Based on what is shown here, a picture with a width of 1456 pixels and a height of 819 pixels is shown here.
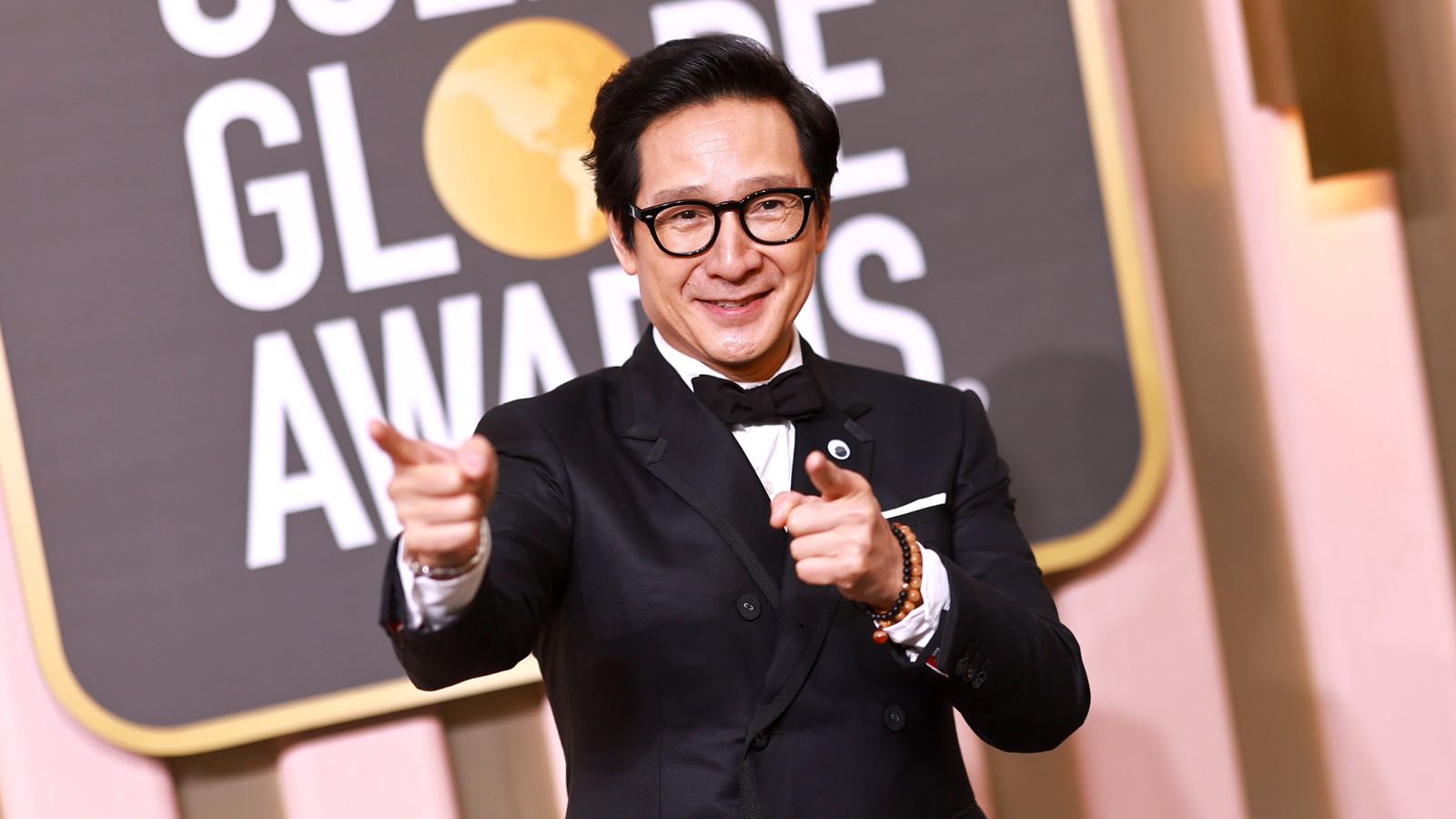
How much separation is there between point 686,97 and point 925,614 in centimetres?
55

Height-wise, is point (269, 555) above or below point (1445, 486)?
above

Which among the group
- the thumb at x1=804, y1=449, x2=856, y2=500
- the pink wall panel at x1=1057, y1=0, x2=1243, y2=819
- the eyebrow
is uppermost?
the eyebrow

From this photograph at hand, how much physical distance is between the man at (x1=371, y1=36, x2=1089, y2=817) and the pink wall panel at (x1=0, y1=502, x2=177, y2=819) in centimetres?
91

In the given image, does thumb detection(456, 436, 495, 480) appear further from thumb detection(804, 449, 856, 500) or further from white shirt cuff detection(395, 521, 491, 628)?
thumb detection(804, 449, 856, 500)

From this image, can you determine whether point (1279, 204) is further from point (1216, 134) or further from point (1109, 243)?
point (1109, 243)

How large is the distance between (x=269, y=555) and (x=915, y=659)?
1.12 m

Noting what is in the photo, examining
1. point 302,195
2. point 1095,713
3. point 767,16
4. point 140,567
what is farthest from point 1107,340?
point 140,567

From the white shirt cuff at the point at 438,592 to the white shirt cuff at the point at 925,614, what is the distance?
1.12 ft

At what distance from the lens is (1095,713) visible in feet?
6.76

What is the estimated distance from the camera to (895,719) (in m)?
1.25

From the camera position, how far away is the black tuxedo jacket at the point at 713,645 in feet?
3.95

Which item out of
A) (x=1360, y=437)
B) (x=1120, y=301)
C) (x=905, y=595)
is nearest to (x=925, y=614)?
(x=905, y=595)

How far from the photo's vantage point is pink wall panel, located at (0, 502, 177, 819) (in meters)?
1.91

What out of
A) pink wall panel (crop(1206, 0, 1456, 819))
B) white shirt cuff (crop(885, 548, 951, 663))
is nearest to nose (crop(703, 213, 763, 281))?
white shirt cuff (crop(885, 548, 951, 663))
